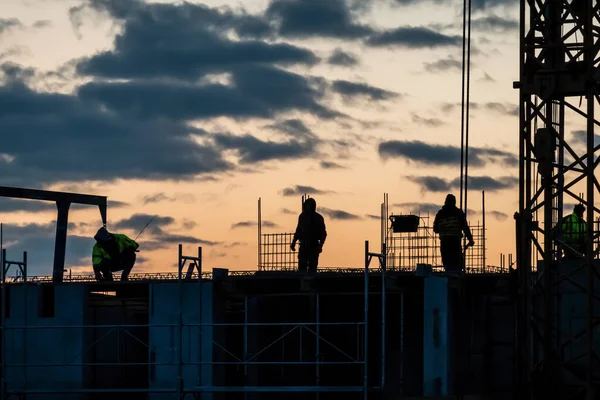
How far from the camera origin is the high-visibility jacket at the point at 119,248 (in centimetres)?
2811

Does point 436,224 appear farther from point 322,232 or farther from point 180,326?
point 180,326

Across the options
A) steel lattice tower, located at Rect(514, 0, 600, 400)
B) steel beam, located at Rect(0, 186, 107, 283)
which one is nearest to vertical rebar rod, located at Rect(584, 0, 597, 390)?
steel lattice tower, located at Rect(514, 0, 600, 400)

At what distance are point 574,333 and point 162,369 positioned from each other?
8.58m

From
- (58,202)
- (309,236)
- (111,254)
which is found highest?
(58,202)

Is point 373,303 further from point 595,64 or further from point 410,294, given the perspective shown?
point 595,64

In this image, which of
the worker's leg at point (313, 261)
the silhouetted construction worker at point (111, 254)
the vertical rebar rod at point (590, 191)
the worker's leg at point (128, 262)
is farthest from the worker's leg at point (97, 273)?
the vertical rebar rod at point (590, 191)

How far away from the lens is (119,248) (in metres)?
28.4

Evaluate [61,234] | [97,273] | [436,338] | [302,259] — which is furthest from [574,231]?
[61,234]

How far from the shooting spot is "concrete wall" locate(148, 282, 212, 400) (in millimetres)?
25484

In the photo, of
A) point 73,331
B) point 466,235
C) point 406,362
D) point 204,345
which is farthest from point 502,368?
point 73,331

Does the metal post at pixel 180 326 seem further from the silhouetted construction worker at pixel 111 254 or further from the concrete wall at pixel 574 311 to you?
the concrete wall at pixel 574 311

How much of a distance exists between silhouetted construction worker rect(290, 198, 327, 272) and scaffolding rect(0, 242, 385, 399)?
721mm

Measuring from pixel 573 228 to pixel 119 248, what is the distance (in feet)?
33.1

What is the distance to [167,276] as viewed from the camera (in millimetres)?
26891
